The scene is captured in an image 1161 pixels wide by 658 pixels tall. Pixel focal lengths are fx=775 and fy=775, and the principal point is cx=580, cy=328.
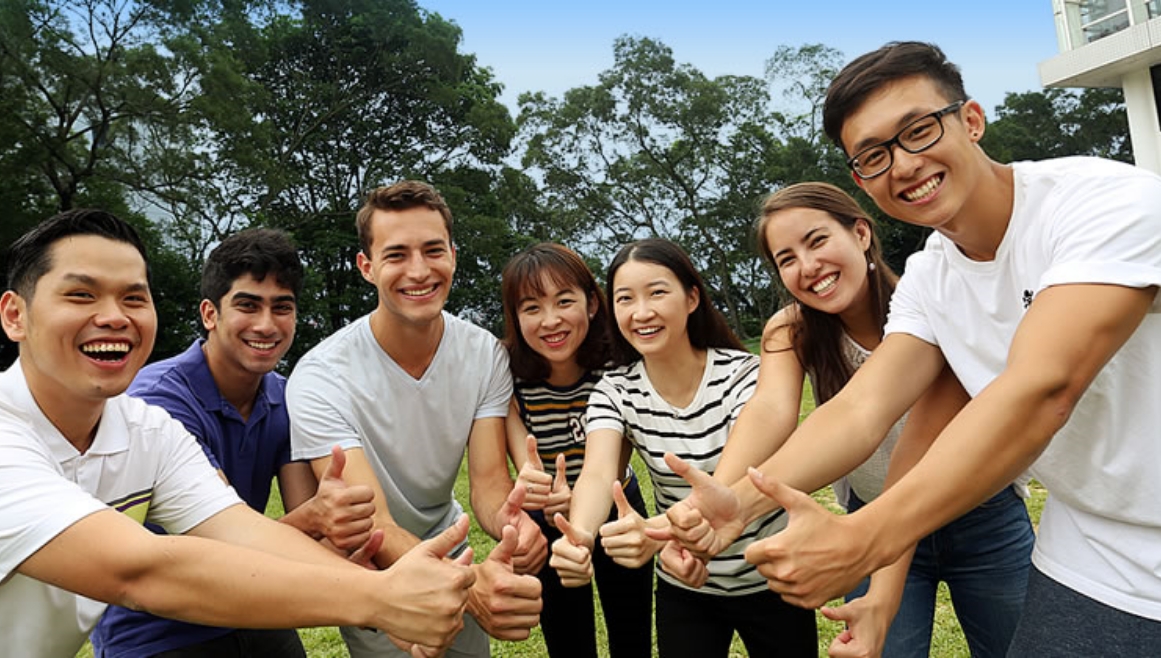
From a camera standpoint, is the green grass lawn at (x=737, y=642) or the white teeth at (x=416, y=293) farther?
the green grass lawn at (x=737, y=642)

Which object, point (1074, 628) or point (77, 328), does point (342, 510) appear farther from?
point (1074, 628)

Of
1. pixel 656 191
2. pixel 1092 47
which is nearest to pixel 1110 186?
pixel 1092 47

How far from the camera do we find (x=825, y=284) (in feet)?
9.22

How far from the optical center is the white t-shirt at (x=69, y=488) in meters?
1.87

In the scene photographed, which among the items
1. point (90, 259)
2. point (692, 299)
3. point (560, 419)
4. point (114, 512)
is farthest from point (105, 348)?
point (692, 299)

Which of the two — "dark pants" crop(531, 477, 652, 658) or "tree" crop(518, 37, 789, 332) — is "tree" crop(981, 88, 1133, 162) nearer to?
"tree" crop(518, 37, 789, 332)

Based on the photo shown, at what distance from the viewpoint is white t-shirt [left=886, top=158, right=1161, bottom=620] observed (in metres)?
1.66

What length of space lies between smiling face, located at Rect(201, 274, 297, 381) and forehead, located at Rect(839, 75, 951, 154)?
2436mm

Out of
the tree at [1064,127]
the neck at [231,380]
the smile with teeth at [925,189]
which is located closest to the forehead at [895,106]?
the smile with teeth at [925,189]

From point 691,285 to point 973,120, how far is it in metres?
1.26

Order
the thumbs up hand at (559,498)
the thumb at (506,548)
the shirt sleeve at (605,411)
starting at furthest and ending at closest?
the shirt sleeve at (605,411) < the thumbs up hand at (559,498) < the thumb at (506,548)

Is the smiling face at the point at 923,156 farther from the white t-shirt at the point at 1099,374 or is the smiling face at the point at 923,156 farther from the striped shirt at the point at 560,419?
the striped shirt at the point at 560,419

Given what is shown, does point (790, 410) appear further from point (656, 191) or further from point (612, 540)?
point (656, 191)

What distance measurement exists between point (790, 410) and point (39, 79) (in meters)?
18.1
